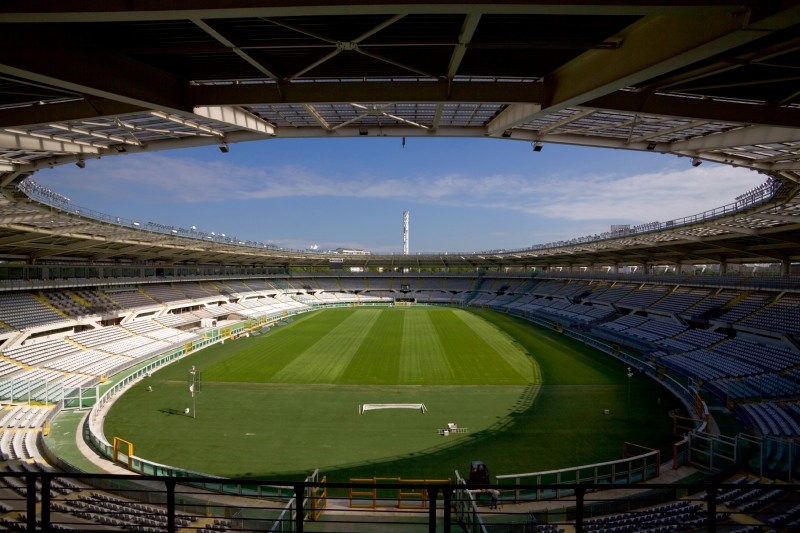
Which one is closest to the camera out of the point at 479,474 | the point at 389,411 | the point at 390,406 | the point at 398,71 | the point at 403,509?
the point at 398,71

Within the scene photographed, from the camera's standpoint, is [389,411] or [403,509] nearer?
[403,509]

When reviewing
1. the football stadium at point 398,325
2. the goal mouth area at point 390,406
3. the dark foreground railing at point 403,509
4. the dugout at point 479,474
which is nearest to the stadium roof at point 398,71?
the football stadium at point 398,325

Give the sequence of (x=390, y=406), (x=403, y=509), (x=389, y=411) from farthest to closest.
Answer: (x=390, y=406)
(x=389, y=411)
(x=403, y=509)

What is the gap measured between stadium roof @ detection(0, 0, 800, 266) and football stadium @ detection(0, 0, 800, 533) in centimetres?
4

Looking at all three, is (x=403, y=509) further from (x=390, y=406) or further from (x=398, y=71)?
(x=390, y=406)

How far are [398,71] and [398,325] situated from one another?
3999cm

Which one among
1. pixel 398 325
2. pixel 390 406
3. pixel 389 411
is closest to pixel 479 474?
pixel 389 411

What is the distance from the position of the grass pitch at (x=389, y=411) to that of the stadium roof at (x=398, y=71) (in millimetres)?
10646

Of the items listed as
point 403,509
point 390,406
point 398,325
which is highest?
point 403,509

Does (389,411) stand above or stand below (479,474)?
below

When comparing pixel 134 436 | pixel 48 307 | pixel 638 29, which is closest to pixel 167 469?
pixel 134 436

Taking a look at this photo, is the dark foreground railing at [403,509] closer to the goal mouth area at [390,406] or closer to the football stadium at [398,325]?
the football stadium at [398,325]

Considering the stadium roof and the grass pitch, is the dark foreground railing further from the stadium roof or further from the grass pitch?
the stadium roof

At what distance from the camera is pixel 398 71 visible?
5758mm
